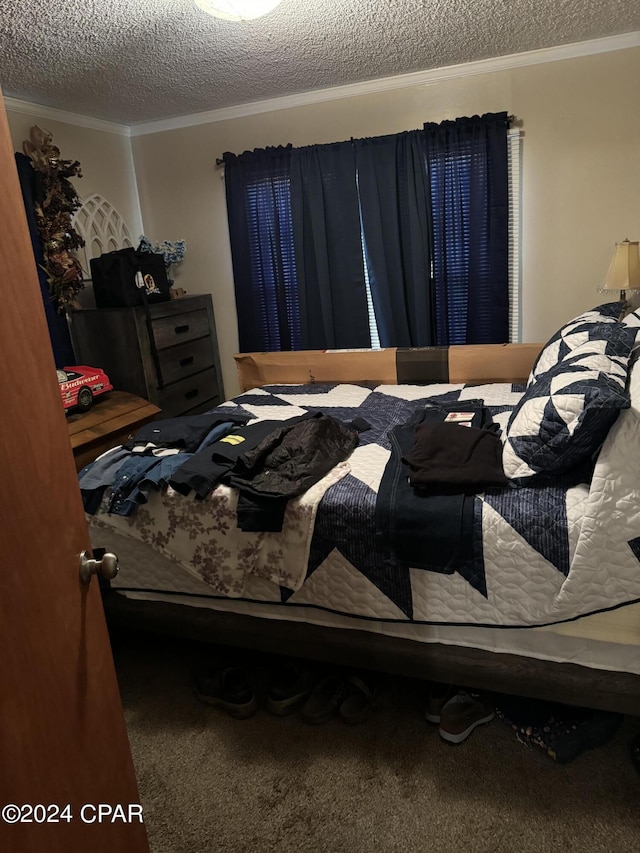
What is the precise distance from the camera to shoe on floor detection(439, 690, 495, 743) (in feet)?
5.27

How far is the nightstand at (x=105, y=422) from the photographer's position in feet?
8.55

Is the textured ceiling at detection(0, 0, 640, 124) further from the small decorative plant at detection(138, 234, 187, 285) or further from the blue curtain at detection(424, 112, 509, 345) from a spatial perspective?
the small decorative plant at detection(138, 234, 187, 285)

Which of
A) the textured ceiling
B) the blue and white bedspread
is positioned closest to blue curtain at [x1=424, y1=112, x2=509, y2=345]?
the textured ceiling

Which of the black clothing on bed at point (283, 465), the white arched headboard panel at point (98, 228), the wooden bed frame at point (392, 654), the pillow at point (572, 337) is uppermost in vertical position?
the white arched headboard panel at point (98, 228)

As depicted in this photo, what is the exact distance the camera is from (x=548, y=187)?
3264 mm

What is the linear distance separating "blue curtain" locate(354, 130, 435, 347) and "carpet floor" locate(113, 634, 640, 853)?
2.31 metres

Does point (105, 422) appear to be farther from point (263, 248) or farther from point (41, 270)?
point (263, 248)

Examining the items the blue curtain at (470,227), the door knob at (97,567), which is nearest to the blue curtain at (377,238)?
the blue curtain at (470,227)

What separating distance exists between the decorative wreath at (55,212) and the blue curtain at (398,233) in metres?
1.67

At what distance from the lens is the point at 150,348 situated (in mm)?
3336

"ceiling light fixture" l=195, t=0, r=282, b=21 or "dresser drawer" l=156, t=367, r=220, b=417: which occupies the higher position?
"ceiling light fixture" l=195, t=0, r=282, b=21

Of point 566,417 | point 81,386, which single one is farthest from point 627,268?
point 81,386

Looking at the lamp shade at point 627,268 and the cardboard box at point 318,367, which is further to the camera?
the cardboard box at point 318,367

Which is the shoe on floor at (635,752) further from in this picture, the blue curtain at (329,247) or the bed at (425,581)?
the blue curtain at (329,247)
